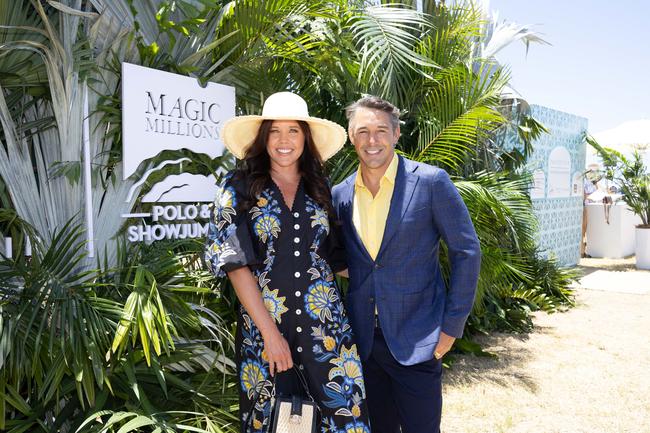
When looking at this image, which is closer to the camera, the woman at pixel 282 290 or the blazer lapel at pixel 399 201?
the woman at pixel 282 290

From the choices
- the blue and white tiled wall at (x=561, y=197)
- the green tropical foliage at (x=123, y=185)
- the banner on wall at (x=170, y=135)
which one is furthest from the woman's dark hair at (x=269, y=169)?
the blue and white tiled wall at (x=561, y=197)

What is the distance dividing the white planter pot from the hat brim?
10561mm

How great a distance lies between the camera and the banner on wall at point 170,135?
3191 mm

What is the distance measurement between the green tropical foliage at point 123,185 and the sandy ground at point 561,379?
0.87m

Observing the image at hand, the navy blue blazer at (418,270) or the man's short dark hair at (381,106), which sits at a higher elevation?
the man's short dark hair at (381,106)

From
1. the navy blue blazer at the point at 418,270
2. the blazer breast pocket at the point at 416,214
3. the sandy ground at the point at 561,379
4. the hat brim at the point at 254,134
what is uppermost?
the hat brim at the point at 254,134

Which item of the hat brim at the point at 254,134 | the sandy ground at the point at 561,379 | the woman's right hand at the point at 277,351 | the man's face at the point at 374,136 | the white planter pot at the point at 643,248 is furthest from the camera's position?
the white planter pot at the point at 643,248

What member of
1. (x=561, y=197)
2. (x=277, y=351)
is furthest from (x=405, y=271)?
(x=561, y=197)

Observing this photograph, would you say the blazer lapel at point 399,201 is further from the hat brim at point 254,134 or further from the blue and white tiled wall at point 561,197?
the blue and white tiled wall at point 561,197

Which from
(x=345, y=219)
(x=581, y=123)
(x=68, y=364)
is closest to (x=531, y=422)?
(x=345, y=219)

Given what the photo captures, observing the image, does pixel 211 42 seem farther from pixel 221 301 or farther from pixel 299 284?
pixel 299 284

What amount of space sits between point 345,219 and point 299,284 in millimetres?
423

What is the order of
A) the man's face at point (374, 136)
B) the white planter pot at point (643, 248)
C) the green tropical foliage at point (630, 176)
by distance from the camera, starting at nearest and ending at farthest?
1. the man's face at point (374, 136)
2. the white planter pot at point (643, 248)
3. the green tropical foliage at point (630, 176)

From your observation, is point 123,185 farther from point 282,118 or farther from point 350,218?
point 350,218
